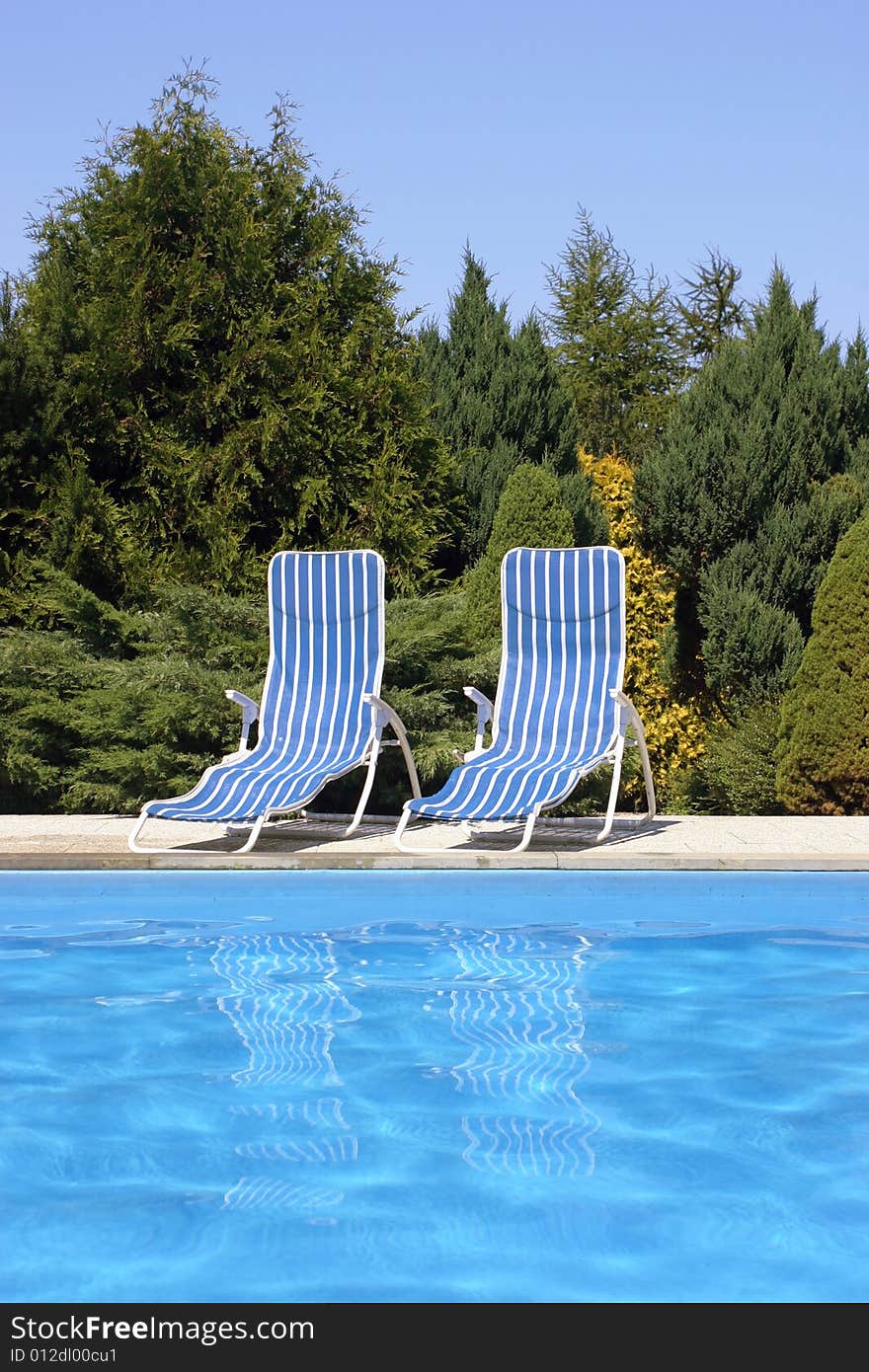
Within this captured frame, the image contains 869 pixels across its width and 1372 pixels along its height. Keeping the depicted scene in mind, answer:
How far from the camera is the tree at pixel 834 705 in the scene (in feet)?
29.3

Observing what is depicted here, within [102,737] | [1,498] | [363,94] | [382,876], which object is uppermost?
[363,94]

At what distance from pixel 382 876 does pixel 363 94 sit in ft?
20.7

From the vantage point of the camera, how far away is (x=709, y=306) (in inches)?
802

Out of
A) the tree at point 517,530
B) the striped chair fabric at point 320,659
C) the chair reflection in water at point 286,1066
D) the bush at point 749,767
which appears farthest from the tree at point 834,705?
the chair reflection in water at point 286,1066

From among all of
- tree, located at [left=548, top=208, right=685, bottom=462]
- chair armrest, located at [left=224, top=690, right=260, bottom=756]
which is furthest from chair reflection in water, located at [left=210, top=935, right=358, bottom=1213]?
tree, located at [left=548, top=208, right=685, bottom=462]

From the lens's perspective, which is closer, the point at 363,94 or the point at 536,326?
the point at 363,94

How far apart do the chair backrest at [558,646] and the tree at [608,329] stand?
11.4 metres

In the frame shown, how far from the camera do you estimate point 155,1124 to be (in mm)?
4164

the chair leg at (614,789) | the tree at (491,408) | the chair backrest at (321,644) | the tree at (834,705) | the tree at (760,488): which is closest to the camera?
the chair leg at (614,789)

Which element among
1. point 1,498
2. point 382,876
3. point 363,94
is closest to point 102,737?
point 1,498

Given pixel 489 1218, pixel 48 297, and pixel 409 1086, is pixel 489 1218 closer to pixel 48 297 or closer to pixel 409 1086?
pixel 409 1086

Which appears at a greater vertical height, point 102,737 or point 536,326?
point 536,326

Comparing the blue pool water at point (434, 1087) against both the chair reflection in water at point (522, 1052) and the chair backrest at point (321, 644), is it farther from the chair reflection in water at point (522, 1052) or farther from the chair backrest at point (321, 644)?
the chair backrest at point (321, 644)

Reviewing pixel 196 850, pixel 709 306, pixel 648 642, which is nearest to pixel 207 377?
pixel 648 642
